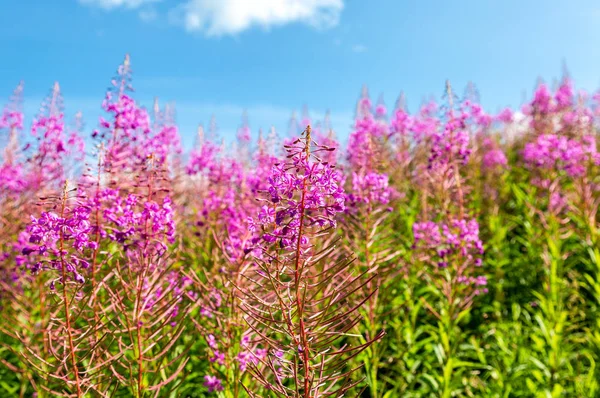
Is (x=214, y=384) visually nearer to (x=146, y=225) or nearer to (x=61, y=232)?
(x=146, y=225)

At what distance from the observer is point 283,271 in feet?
7.62

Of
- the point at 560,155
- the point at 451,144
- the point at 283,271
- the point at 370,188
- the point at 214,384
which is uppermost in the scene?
the point at 560,155

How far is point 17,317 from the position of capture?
5.64 meters

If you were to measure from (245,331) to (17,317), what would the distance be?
3.58 metres

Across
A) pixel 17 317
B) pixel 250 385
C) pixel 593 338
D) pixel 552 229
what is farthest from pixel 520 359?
pixel 17 317

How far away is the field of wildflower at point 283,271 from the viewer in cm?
237

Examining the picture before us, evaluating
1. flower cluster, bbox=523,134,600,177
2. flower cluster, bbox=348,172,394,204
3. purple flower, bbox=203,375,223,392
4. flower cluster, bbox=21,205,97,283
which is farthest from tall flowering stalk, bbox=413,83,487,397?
flower cluster, bbox=21,205,97,283

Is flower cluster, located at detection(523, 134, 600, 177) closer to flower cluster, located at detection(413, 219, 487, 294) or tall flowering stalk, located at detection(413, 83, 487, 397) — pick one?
tall flowering stalk, located at detection(413, 83, 487, 397)

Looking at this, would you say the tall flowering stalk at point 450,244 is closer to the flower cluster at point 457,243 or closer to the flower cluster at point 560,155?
the flower cluster at point 457,243

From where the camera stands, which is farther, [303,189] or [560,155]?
[560,155]

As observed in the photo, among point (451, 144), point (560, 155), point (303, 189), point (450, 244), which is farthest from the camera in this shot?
point (560, 155)

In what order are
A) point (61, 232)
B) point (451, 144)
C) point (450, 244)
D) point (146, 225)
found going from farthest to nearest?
point (451, 144), point (450, 244), point (146, 225), point (61, 232)

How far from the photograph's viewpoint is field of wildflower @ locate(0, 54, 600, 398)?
7.76 ft

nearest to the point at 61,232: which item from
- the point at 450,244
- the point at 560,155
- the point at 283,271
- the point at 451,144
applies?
the point at 283,271
